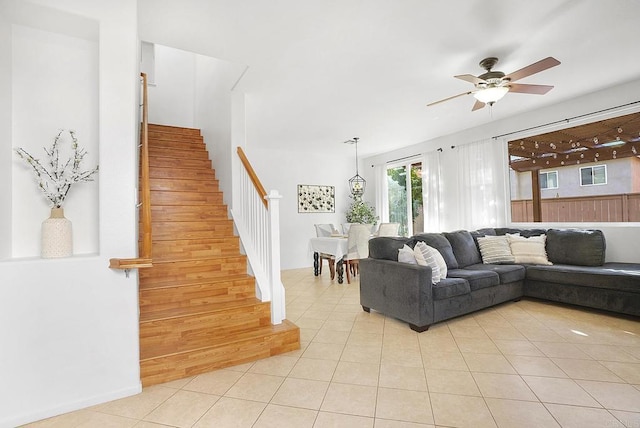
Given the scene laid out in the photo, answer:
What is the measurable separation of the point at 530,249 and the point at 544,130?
5.97 ft

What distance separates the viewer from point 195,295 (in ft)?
9.26

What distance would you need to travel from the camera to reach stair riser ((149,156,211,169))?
14.2 feet

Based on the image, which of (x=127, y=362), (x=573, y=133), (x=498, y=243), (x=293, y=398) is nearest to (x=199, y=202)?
(x=127, y=362)

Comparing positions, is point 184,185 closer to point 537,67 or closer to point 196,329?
point 196,329

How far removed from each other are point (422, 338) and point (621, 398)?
1.33 metres

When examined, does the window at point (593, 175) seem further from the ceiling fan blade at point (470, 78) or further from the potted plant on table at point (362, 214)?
the potted plant on table at point (362, 214)

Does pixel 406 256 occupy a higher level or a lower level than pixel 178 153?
lower

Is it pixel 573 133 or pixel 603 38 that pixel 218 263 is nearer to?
pixel 603 38

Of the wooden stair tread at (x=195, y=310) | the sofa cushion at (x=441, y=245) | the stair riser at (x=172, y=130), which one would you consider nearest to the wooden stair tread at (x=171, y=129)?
the stair riser at (x=172, y=130)

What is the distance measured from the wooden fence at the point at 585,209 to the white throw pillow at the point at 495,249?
934 millimetres

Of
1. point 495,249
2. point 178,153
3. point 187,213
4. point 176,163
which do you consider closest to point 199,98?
point 178,153

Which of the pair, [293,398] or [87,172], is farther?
[87,172]

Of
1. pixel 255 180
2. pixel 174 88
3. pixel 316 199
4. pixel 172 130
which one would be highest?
pixel 174 88

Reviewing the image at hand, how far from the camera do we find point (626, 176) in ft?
13.3
